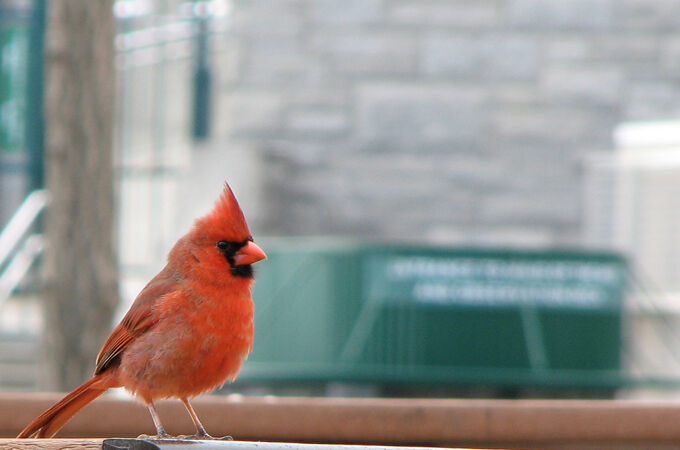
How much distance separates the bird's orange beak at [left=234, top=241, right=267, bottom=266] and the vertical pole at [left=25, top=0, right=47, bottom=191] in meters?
7.71

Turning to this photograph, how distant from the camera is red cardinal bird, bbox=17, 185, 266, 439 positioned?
2.66 m

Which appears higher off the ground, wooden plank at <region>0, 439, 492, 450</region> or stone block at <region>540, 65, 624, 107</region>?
stone block at <region>540, 65, 624, 107</region>

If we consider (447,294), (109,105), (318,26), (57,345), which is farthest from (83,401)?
(318,26)

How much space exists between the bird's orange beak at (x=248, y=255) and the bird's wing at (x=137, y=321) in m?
0.20

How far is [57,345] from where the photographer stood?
491cm

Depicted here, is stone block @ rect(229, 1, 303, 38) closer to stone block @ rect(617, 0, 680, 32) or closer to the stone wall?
the stone wall

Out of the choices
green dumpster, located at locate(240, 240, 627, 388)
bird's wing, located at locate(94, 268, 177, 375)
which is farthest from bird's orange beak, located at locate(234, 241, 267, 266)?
green dumpster, located at locate(240, 240, 627, 388)

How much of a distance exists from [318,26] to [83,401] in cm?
647

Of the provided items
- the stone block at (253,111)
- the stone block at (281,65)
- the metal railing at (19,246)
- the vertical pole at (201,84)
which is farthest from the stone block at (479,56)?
the metal railing at (19,246)

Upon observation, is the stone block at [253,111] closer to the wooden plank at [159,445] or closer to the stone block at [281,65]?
the stone block at [281,65]

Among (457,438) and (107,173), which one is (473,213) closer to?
(107,173)

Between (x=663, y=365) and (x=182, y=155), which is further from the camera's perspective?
(x=182, y=155)

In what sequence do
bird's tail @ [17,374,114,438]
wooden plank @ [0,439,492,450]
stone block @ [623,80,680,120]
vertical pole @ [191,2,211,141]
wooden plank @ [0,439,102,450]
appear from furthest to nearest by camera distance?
vertical pole @ [191,2,211,141]
stone block @ [623,80,680,120]
bird's tail @ [17,374,114,438]
wooden plank @ [0,439,102,450]
wooden plank @ [0,439,492,450]

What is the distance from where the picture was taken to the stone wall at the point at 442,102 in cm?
878
